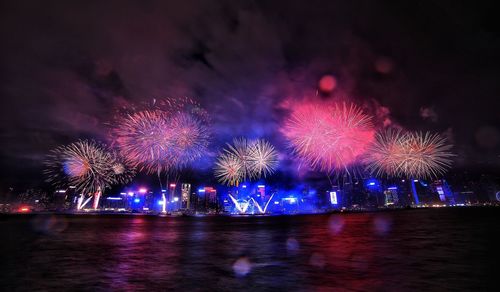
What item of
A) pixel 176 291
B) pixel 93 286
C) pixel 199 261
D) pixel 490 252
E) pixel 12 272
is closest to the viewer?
pixel 176 291

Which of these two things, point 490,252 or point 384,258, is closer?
point 384,258

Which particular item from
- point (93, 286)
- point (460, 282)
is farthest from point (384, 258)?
point (93, 286)

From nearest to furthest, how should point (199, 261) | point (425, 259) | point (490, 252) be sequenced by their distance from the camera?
point (425, 259), point (199, 261), point (490, 252)

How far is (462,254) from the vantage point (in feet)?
72.6

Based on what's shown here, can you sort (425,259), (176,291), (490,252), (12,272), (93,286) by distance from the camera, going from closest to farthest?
(176,291) → (93,286) → (12,272) → (425,259) → (490,252)

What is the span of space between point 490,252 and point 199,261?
74.2ft

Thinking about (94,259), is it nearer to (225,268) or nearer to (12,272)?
(12,272)

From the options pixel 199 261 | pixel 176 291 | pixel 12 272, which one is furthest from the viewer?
pixel 199 261

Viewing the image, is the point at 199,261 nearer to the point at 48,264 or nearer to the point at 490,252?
the point at 48,264

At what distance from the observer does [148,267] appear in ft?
61.9

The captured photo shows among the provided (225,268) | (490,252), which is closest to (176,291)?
(225,268)

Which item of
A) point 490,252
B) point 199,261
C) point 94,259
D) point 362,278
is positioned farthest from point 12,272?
point 490,252

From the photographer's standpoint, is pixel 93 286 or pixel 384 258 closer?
pixel 93 286

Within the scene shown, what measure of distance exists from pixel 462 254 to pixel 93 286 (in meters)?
25.0
